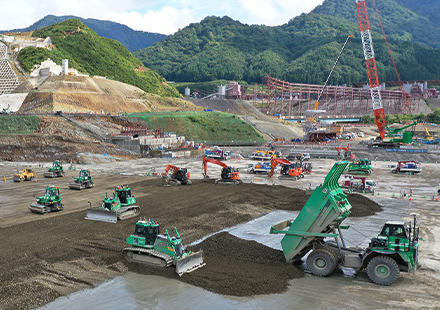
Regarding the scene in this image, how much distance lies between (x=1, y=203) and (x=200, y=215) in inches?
594

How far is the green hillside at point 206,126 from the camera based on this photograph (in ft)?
290

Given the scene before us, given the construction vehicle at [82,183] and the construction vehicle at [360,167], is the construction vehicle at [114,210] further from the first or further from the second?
the construction vehicle at [360,167]

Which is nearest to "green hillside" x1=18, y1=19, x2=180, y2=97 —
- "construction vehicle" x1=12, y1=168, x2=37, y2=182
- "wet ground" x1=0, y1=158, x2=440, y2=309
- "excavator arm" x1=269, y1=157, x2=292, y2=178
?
"construction vehicle" x1=12, y1=168, x2=37, y2=182

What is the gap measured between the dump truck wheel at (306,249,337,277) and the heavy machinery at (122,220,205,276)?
4.38 metres

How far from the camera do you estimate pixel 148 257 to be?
18516mm

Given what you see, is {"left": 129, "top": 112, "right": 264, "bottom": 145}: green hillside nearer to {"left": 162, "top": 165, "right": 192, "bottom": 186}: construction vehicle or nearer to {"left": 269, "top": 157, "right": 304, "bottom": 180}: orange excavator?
{"left": 269, "top": 157, "right": 304, "bottom": 180}: orange excavator

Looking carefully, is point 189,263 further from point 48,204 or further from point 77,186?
point 77,186

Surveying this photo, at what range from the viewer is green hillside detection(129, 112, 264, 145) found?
88.3 m

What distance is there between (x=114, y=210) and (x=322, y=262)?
13.6 m

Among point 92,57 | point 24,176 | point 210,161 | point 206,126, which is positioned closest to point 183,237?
point 210,161

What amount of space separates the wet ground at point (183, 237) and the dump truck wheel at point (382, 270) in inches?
12.0

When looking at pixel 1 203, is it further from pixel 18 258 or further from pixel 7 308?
pixel 7 308

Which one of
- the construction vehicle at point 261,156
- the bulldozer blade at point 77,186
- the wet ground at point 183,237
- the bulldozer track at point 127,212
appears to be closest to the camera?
the wet ground at point 183,237

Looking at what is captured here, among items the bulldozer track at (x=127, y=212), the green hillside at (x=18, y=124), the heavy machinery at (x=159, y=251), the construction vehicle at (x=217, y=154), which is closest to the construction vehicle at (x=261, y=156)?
the construction vehicle at (x=217, y=154)
